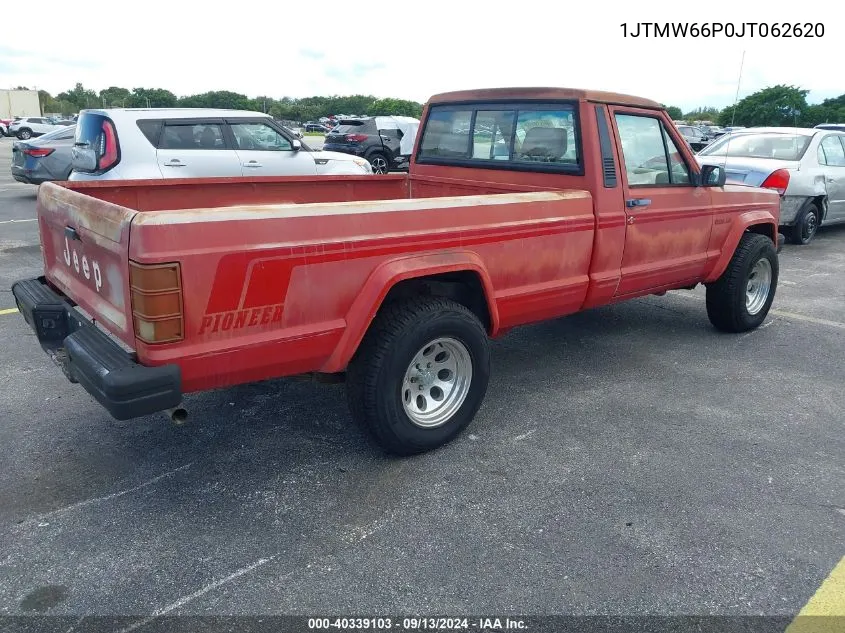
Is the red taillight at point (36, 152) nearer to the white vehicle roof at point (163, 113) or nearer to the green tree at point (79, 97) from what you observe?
the white vehicle roof at point (163, 113)

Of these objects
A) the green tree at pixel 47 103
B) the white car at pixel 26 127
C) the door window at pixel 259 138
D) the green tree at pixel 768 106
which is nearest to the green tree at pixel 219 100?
the white car at pixel 26 127

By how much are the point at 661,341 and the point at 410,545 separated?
133 inches

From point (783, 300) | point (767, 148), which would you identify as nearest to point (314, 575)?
point (783, 300)

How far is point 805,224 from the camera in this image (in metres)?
9.60

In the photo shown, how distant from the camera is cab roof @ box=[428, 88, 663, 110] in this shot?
415cm

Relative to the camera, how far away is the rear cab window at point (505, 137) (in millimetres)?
4199

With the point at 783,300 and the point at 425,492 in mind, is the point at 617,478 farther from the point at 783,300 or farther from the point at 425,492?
the point at 783,300

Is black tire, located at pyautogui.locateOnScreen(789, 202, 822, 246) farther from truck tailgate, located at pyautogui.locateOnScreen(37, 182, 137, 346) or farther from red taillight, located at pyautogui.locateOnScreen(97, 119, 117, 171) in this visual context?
truck tailgate, located at pyautogui.locateOnScreen(37, 182, 137, 346)

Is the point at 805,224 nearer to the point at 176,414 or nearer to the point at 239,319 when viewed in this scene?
the point at 239,319

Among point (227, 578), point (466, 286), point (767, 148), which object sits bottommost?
point (227, 578)

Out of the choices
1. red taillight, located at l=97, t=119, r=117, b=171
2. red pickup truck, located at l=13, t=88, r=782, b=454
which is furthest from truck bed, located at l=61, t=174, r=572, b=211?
red taillight, located at l=97, t=119, r=117, b=171

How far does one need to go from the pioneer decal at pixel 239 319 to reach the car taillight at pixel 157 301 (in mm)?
103

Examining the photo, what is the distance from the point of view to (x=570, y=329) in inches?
223

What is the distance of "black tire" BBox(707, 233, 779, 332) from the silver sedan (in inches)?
149
